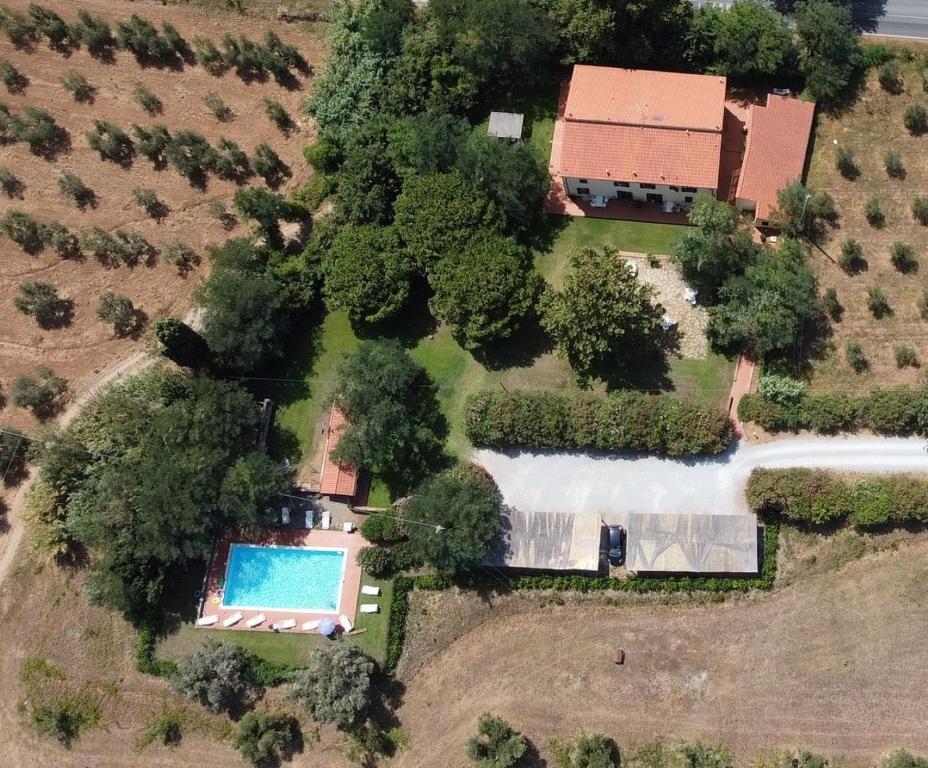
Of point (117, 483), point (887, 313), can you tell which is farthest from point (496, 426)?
point (887, 313)

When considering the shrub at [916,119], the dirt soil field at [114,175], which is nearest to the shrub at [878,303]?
the shrub at [916,119]

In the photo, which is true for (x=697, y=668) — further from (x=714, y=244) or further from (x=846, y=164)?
(x=846, y=164)

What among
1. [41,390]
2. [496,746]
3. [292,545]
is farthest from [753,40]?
[41,390]

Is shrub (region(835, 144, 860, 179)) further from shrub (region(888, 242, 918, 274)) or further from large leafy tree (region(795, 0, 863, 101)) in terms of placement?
shrub (region(888, 242, 918, 274))

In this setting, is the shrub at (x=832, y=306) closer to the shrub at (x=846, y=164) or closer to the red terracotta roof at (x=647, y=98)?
the shrub at (x=846, y=164)

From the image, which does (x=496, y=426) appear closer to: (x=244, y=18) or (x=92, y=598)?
(x=92, y=598)
